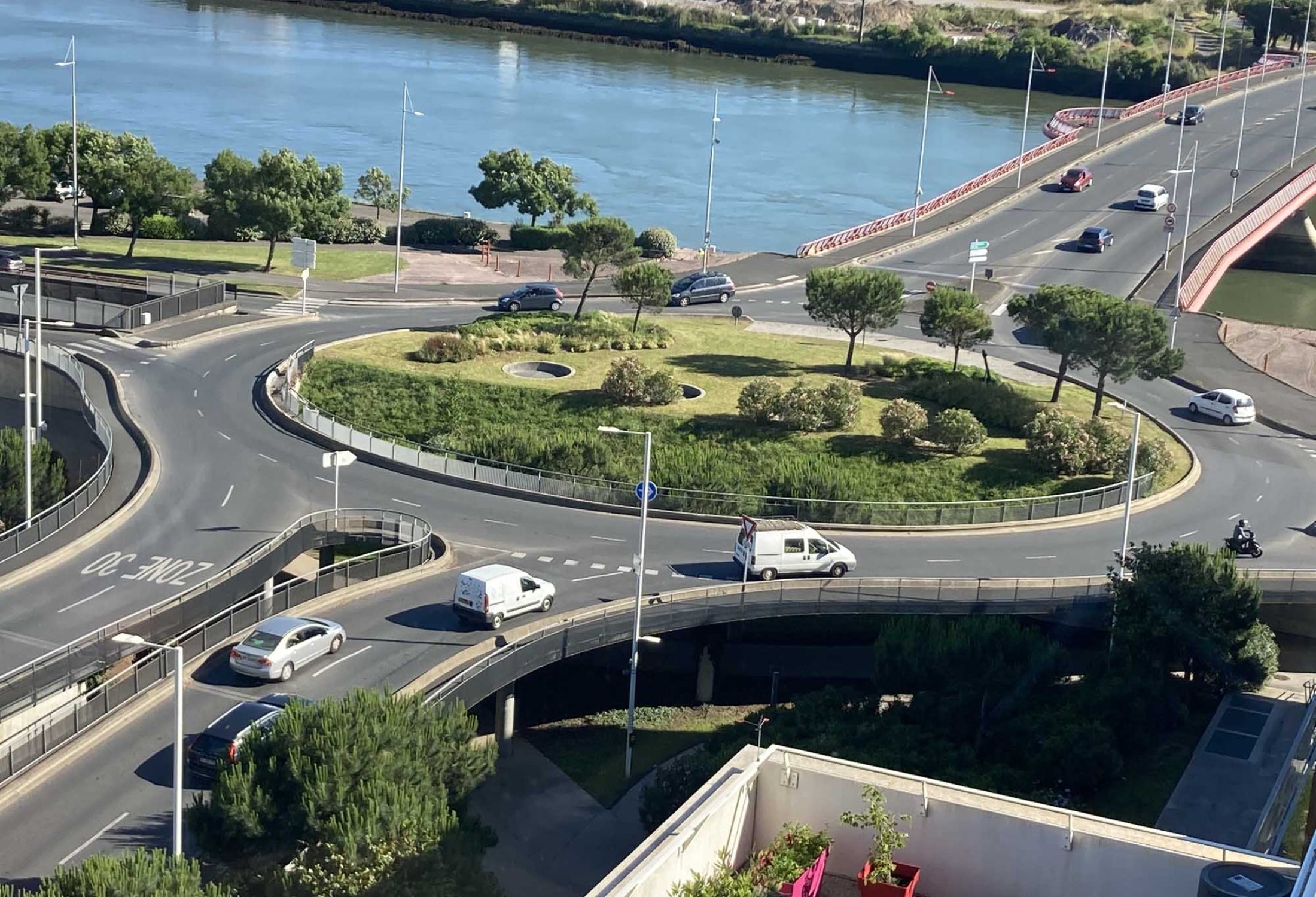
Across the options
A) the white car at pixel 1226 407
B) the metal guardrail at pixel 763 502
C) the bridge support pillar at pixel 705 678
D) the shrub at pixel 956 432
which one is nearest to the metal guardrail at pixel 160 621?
the metal guardrail at pixel 763 502

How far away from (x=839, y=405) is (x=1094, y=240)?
34174mm

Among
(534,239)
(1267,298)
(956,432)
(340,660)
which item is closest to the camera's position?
(340,660)

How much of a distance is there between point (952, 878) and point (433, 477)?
29.7 meters

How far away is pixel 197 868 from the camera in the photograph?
23.6 m

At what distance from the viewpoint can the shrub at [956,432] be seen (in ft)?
170

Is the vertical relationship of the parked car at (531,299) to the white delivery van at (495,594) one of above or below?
above

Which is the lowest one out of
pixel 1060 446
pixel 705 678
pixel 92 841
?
pixel 705 678

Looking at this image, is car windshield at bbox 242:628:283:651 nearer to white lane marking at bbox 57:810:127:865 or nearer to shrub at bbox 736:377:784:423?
white lane marking at bbox 57:810:127:865

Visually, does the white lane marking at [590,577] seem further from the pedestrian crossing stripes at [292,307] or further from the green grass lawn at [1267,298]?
the green grass lawn at [1267,298]

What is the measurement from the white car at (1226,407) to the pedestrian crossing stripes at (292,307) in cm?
3519

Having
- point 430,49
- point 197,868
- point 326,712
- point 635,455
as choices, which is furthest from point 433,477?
point 430,49

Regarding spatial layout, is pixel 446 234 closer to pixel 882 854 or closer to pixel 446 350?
pixel 446 350

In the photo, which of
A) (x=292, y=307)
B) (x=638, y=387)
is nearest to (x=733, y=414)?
(x=638, y=387)

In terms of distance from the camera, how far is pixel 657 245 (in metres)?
80.3
